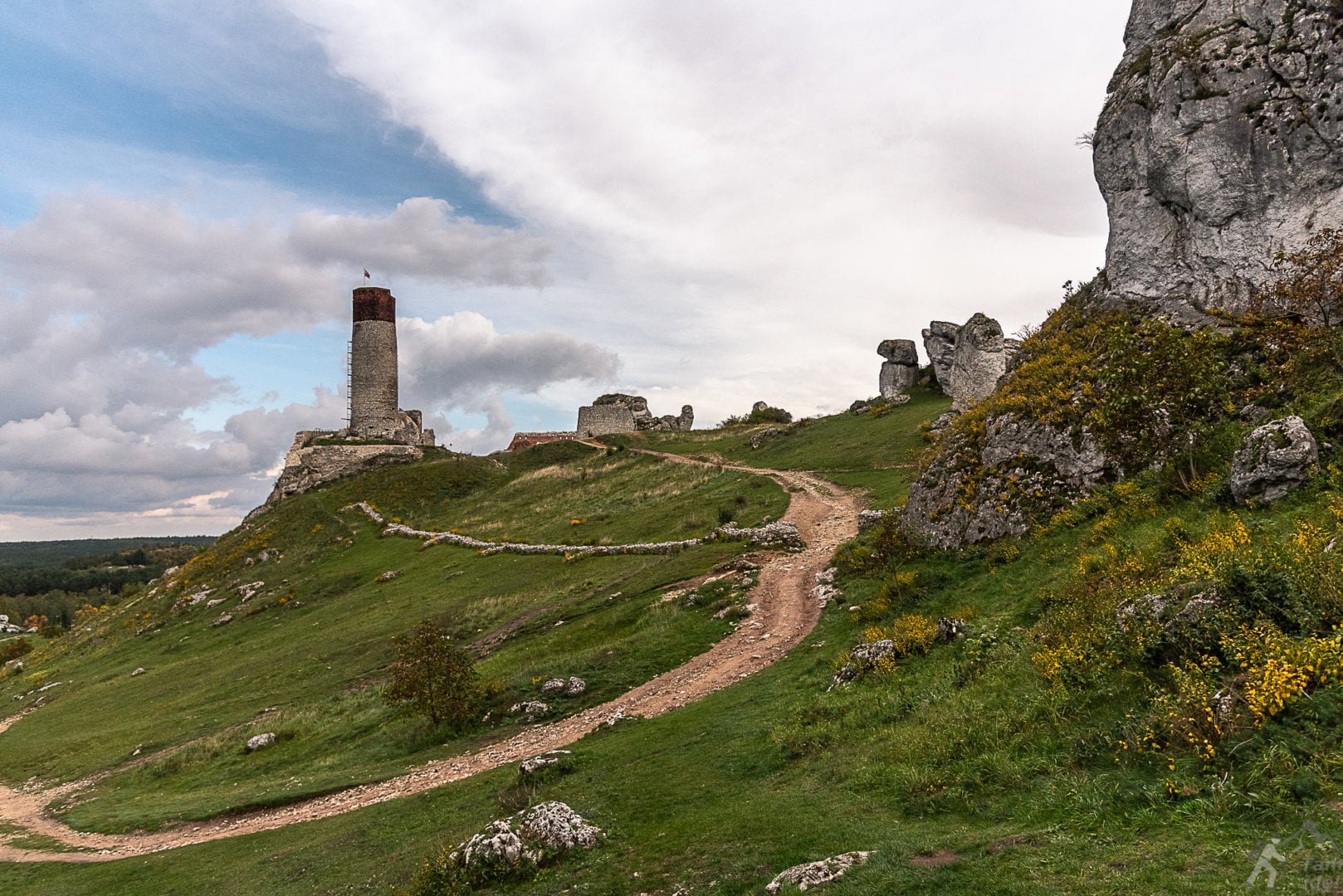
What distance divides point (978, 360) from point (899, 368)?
19599mm

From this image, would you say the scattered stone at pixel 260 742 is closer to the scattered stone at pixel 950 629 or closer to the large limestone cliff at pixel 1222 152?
the scattered stone at pixel 950 629

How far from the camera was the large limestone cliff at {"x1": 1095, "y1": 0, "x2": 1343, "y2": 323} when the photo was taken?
1911 centimetres

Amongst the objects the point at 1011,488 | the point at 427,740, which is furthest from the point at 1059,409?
the point at 427,740

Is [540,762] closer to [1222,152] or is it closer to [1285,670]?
[1285,670]

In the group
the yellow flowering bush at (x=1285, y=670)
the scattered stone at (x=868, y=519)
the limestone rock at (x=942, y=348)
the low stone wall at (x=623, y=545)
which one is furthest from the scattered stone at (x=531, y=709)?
the limestone rock at (x=942, y=348)

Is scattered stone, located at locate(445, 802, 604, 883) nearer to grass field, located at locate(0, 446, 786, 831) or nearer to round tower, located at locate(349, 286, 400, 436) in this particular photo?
grass field, located at locate(0, 446, 786, 831)

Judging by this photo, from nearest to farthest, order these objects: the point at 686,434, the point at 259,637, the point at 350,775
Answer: the point at 350,775, the point at 259,637, the point at 686,434

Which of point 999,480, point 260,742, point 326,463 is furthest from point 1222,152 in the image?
point 326,463

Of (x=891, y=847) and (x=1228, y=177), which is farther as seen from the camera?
(x=1228, y=177)

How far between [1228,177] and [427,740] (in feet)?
90.0

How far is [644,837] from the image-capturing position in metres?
10.8

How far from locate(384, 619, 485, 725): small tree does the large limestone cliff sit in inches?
904

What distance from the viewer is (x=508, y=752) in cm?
1827

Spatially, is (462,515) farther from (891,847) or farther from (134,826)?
(891,847)
